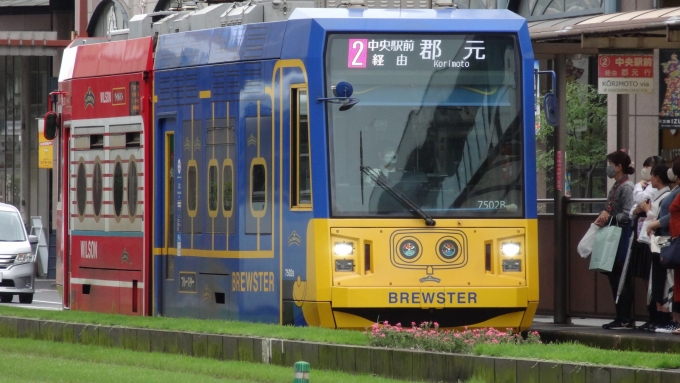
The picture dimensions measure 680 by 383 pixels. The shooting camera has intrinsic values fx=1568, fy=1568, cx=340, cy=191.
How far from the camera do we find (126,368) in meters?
13.0

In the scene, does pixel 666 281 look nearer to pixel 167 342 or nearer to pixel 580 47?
pixel 580 47

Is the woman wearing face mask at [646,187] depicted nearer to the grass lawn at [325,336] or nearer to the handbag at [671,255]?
the handbag at [671,255]

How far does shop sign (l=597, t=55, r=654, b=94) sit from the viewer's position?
16.2 m

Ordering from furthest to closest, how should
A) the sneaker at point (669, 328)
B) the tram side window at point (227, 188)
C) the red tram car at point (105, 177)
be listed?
the red tram car at point (105, 177) → the tram side window at point (227, 188) → the sneaker at point (669, 328)

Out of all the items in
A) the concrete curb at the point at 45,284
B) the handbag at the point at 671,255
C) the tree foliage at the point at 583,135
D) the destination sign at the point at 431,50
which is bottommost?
the concrete curb at the point at 45,284

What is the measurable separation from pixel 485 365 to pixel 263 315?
417 cm

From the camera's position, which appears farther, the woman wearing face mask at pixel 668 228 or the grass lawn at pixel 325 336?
the woman wearing face mask at pixel 668 228

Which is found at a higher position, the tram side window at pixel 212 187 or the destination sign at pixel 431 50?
the destination sign at pixel 431 50

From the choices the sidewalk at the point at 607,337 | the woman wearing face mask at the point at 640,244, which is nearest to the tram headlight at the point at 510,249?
the sidewalk at the point at 607,337

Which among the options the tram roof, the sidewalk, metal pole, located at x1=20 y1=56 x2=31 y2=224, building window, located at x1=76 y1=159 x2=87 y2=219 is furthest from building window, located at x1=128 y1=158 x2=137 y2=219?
metal pole, located at x1=20 y1=56 x2=31 y2=224

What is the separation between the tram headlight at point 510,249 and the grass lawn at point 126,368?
268cm

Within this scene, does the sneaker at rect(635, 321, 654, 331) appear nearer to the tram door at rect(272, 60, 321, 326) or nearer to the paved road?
the tram door at rect(272, 60, 321, 326)

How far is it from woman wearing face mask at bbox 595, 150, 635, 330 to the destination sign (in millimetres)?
1709

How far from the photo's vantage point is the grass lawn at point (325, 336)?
10867mm
